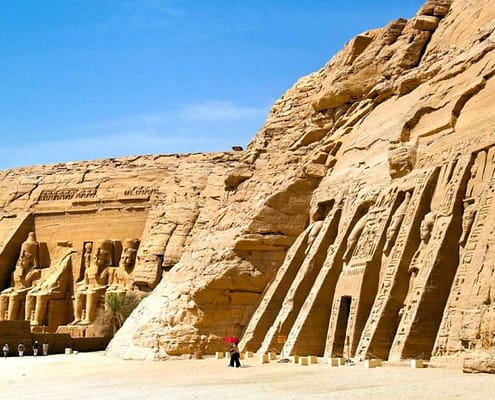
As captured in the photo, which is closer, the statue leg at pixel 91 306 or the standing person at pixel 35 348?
the standing person at pixel 35 348

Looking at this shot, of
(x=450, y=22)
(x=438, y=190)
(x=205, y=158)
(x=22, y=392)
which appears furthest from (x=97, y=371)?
(x=205, y=158)

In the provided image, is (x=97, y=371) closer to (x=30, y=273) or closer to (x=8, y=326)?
(x=8, y=326)

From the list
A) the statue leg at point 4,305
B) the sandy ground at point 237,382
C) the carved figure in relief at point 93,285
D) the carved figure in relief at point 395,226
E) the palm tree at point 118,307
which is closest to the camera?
the sandy ground at point 237,382

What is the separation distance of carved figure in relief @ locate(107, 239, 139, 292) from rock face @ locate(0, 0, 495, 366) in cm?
1267

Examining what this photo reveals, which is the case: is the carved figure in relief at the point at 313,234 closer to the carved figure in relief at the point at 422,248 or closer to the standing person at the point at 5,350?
the carved figure in relief at the point at 422,248

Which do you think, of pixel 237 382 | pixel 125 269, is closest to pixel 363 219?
pixel 237 382

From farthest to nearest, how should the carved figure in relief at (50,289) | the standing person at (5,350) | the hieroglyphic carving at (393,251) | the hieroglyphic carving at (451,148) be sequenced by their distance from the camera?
the carved figure in relief at (50,289), the standing person at (5,350), the hieroglyphic carving at (393,251), the hieroglyphic carving at (451,148)

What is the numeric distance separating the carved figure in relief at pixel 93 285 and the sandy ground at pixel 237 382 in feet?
57.8

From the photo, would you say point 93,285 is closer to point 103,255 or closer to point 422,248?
point 103,255

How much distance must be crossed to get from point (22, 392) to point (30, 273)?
91.0 ft

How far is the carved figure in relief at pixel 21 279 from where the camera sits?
140ft

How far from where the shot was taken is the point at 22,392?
54.6ft

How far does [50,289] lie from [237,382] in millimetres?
27821

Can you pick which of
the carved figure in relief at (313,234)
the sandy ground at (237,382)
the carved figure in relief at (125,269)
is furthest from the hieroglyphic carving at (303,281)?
the carved figure in relief at (125,269)
